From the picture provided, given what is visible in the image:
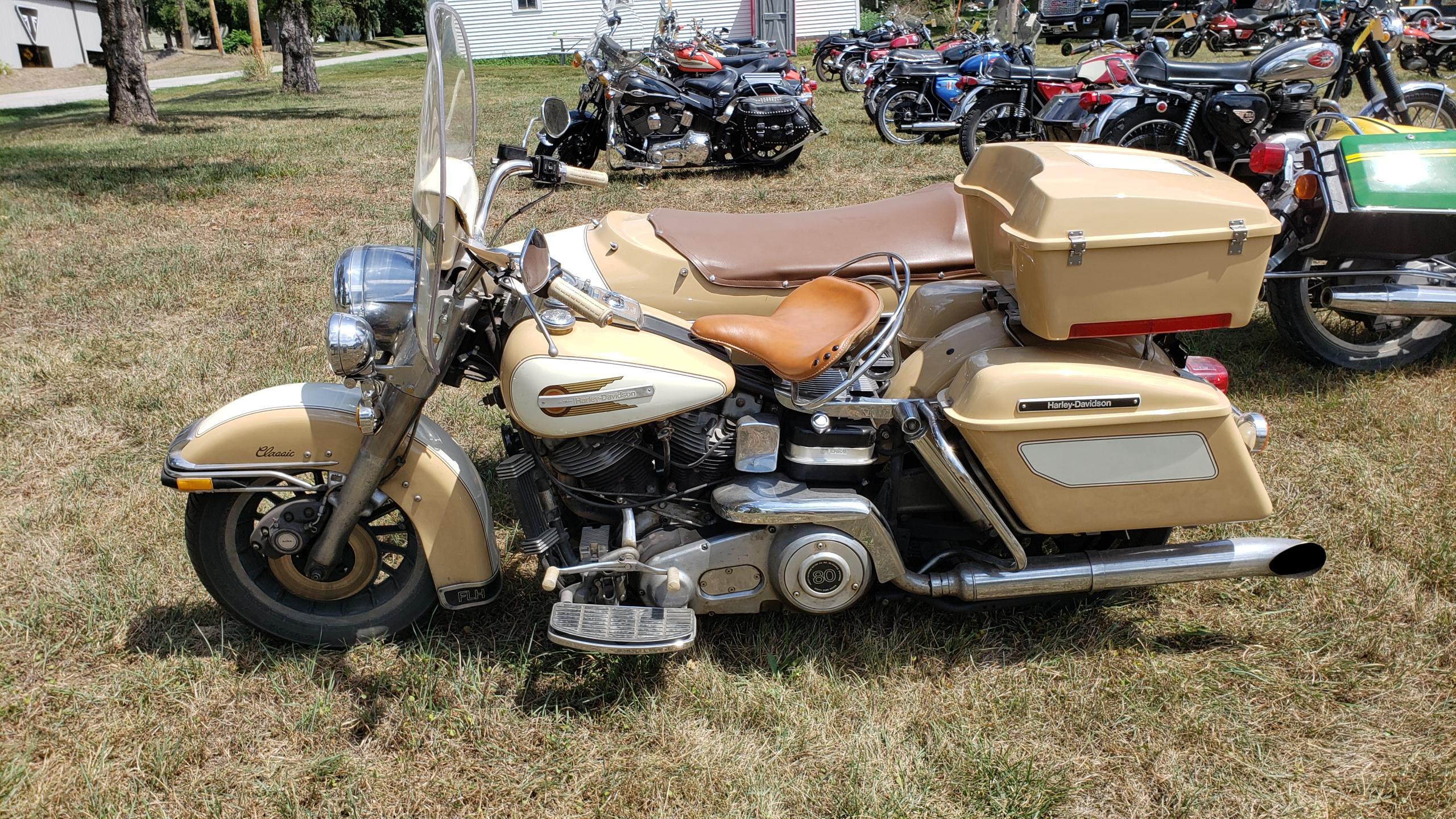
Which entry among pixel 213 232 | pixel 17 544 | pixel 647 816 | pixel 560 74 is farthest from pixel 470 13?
pixel 647 816

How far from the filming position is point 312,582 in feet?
9.38

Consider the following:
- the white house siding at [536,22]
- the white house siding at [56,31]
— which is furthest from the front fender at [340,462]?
the white house siding at [56,31]

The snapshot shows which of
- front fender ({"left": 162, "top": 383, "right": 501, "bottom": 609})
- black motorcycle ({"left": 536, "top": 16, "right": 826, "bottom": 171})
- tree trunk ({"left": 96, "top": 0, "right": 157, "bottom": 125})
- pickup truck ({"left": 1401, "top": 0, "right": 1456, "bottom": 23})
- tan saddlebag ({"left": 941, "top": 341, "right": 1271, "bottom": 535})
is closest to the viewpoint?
tan saddlebag ({"left": 941, "top": 341, "right": 1271, "bottom": 535})

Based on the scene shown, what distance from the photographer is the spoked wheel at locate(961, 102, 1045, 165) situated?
985cm

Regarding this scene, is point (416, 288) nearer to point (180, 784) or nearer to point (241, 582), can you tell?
point (241, 582)

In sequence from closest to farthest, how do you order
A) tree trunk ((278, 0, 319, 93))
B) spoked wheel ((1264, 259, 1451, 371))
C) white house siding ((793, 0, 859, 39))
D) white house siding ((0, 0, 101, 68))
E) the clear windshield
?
the clear windshield < spoked wheel ((1264, 259, 1451, 371)) < tree trunk ((278, 0, 319, 93)) < white house siding ((793, 0, 859, 39)) < white house siding ((0, 0, 101, 68))

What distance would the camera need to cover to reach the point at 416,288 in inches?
90.8

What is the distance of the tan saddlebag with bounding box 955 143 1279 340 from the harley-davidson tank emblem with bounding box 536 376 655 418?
1.02 m

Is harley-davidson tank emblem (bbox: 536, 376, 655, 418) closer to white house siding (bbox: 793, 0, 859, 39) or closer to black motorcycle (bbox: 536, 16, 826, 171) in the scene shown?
black motorcycle (bbox: 536, 16, 826, 171)

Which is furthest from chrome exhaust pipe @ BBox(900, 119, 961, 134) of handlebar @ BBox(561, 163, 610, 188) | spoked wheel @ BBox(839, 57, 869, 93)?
handlebar @ BBox(561, 163, 610, 188)

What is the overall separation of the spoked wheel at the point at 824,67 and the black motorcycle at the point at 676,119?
383 inches

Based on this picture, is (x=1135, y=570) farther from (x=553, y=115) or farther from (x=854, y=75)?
(x=854, y=75)

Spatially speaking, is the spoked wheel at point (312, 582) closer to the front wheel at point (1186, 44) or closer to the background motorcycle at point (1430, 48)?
the background motorcycle at point (1430, 48)

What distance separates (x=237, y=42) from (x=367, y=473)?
50.1 m
